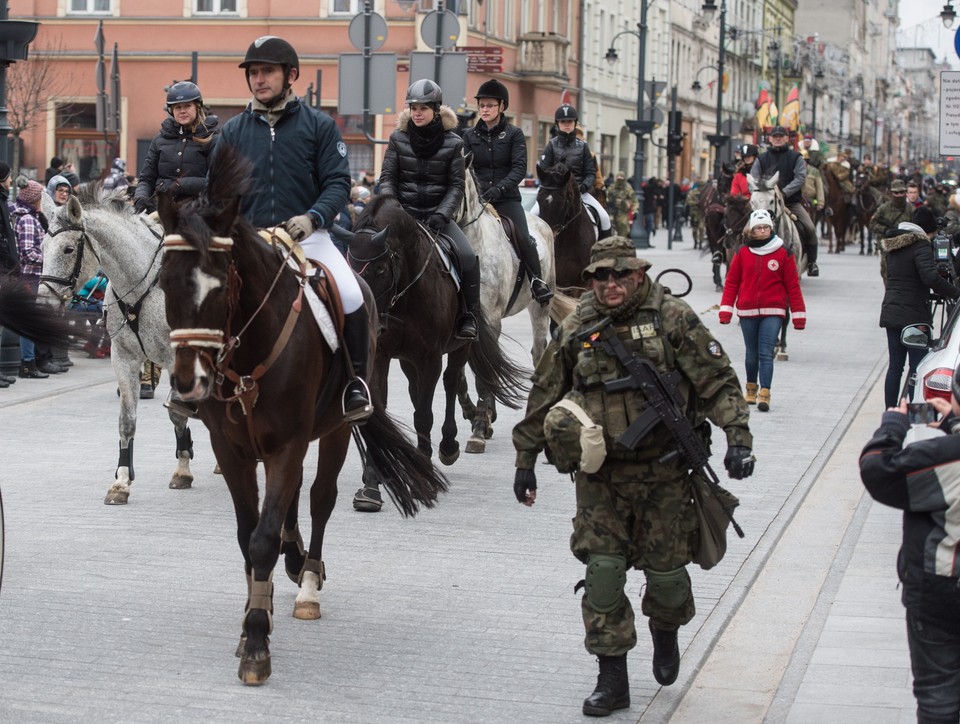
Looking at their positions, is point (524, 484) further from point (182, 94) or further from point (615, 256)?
point (182, 94)

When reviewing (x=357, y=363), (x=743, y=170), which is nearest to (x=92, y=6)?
(x=743, y=170)

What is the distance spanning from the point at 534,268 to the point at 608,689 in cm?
783

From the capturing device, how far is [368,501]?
10273mm

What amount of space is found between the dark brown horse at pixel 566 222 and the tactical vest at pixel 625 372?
991 cm

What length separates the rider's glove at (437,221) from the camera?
36.8 feet

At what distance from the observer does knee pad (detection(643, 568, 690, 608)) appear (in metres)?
6.28

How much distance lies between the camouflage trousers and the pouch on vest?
180 mm

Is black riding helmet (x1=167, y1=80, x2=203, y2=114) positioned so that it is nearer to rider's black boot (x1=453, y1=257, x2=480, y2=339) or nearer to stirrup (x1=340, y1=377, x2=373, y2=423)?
rider's black boot (x1=453, y1=257, x2=480, y2=339)

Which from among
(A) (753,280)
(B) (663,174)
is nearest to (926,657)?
(A) (753,280)

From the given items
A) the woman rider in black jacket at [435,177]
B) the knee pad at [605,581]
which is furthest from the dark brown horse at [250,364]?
the woman rider in black jacket at [435,177]

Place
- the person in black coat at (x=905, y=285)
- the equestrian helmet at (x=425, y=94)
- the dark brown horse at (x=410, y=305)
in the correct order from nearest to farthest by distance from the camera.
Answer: the dark brown horse at (x=410, y=305) < the equestrian helmet at (x=425, y=94) < the person in black coat at (x=905, y=285)

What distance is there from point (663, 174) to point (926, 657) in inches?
2743

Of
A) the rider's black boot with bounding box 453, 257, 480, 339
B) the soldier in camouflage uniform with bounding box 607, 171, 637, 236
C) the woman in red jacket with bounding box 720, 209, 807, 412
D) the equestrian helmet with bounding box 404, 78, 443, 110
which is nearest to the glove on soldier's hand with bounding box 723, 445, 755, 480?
the equestrian helmet with bounding box 404, 78, 443, 110

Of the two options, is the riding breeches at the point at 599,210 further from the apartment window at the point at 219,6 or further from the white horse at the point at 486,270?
the apartment window at the point at 219,6
